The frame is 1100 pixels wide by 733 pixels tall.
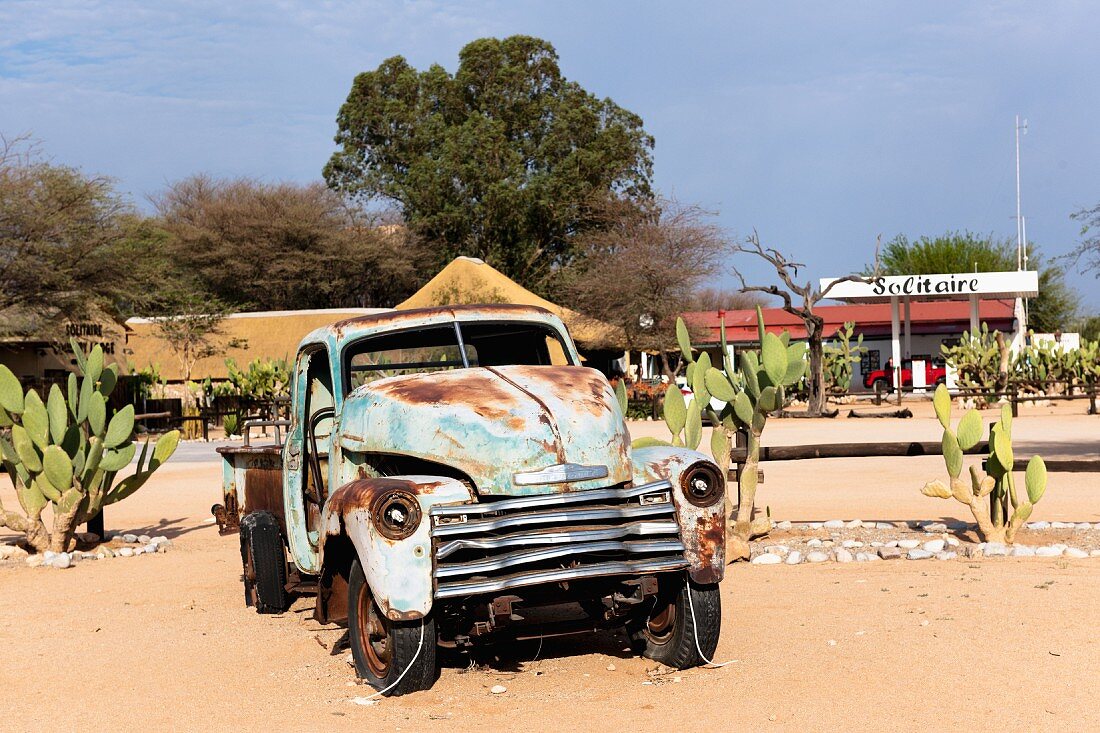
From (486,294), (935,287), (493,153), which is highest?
(493,153)

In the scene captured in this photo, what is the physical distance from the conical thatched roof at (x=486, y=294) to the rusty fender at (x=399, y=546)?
36707 mm

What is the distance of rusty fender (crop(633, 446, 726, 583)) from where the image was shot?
5773 mm

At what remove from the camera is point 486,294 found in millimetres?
42969

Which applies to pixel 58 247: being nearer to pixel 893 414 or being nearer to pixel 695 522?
pixel 893 414

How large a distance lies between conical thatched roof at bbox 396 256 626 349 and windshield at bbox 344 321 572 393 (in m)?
34.7

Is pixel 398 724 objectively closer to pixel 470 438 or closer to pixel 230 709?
pixel 230 709

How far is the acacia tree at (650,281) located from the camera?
43531 millimetres

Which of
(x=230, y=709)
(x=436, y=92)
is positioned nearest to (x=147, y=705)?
(x=230, y=709)

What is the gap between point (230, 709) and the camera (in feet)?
18.3

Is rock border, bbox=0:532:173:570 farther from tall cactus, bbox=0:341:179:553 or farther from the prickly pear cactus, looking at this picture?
the prickly pear cactus

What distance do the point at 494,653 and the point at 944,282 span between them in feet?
140

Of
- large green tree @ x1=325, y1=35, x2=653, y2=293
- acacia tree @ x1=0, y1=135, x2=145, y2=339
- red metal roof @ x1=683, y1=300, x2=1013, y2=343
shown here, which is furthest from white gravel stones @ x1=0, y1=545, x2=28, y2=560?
large green tree @ x1=325, y1=35, x2=653, y2=293

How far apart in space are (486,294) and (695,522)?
37430 millimetres

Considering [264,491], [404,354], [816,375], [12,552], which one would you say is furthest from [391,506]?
[816,375]
